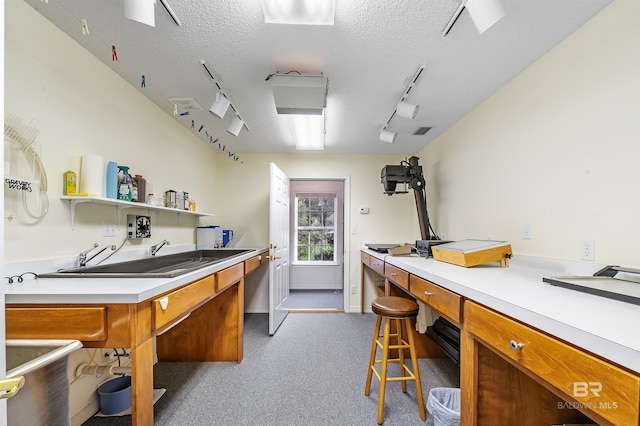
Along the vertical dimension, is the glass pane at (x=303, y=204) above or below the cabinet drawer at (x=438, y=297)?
above

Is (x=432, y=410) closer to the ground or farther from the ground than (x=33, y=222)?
closer to the ground

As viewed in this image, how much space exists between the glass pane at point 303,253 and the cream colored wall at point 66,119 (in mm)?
3083

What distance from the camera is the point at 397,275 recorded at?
73.6 inches

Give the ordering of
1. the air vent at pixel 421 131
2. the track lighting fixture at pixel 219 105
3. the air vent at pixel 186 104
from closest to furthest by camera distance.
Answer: the track lighting fixture at pixel 219 105, the air vent at pixel 186 104, the air vent at pixel 421 131

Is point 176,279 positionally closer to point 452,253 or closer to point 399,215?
point 452,253

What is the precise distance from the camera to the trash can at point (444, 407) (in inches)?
50.4

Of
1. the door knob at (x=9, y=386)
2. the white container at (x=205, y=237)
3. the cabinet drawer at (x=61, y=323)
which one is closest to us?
the door knob at (x=9, y=386)

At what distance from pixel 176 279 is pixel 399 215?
310cm

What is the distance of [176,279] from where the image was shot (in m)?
1.17

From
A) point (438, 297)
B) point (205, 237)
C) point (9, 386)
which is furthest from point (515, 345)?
point (205, 237)

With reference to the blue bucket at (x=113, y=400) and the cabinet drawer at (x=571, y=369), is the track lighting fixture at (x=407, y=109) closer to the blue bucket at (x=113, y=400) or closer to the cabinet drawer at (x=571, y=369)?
the cabinet drawer at (x=571, y=369)

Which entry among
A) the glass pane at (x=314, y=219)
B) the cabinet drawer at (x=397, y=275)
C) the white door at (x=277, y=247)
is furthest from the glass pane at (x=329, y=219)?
the cabinet drawer at (x=397, y=275)

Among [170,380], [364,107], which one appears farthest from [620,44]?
[170,380]

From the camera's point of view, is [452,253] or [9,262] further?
[452,253]
